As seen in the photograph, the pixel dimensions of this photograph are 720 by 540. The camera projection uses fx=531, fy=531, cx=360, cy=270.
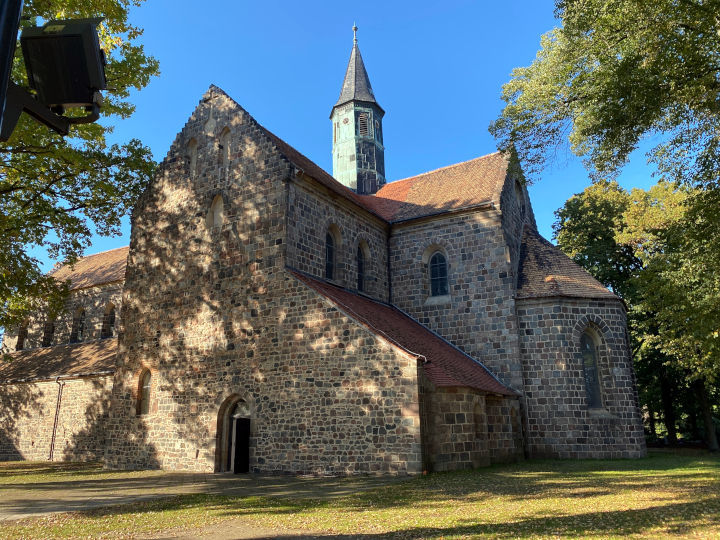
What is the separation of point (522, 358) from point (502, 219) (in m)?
5.54

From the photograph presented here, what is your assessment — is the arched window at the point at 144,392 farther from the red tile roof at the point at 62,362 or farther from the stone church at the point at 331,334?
the red tile roof at the point at 62,362

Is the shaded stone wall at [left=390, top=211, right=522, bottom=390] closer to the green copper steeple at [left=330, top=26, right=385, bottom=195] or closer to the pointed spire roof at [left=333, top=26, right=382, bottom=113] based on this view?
the green copper steeple at [left=330, top=26, right=385, bottom=195]

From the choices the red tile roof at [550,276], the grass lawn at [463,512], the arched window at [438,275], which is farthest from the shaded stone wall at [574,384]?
the grass lawn at [463,512]

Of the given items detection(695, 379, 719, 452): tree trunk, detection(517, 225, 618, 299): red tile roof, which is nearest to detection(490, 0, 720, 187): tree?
detection(517, 225, 618, 299): red tile roof

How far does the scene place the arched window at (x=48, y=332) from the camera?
101ft

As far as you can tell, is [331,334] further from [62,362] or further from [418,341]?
[62,362]

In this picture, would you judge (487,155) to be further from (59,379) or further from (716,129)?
(59,379)

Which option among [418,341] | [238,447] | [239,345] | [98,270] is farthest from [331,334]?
[98,270]

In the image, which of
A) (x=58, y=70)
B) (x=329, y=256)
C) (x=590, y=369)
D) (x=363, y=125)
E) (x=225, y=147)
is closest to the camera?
(x=58, y=70)

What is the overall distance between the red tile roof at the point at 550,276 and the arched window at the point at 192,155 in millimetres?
13462

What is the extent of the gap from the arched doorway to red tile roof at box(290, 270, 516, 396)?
4691 millimetres

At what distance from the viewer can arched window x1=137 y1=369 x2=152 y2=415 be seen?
64.1ft

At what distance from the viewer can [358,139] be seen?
106ft

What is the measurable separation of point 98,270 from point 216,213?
51.2 feet
